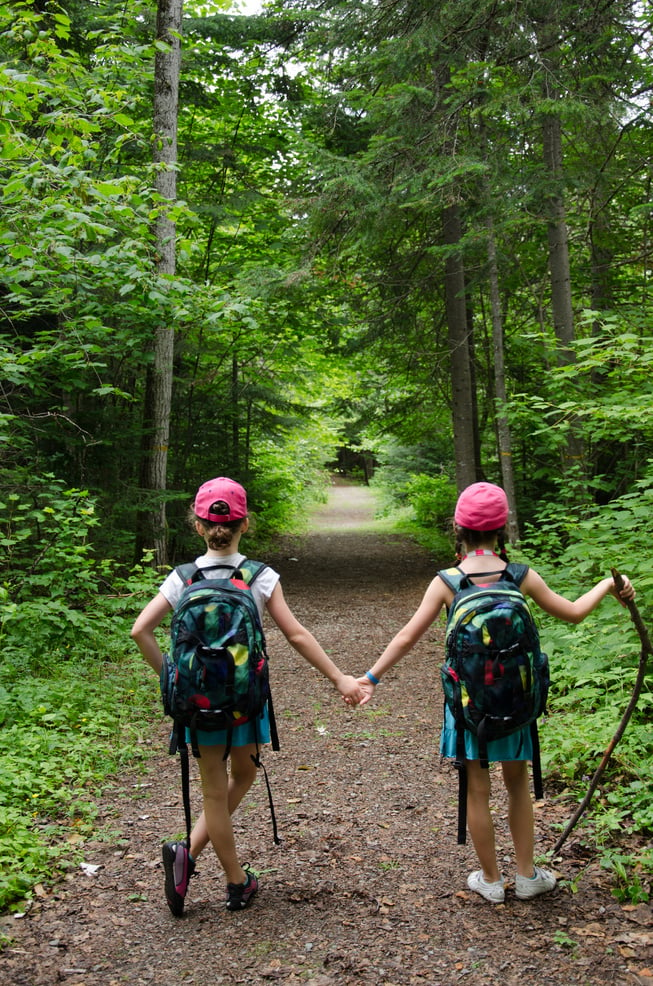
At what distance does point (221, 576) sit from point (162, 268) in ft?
22.9

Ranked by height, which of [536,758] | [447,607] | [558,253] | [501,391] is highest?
[558,253]

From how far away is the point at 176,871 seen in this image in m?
3.20

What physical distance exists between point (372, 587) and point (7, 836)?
9169 mm

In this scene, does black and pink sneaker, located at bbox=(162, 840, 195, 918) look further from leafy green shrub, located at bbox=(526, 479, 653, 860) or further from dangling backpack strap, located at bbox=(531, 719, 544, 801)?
leafy green shrub, located at bbox=(526, 479, 653, 860)

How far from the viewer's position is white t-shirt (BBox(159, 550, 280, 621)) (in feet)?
10.2

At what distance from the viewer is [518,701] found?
288 centimetres

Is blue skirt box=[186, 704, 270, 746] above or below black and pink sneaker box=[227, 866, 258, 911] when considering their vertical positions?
above

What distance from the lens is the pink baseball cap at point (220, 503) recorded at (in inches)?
120

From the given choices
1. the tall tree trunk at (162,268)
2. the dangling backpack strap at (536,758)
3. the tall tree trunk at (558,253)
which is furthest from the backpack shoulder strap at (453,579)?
the tall tree trunk at (558,253)

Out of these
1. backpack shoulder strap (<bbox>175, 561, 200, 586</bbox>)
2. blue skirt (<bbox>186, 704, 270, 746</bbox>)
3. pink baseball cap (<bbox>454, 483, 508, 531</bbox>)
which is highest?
pink baseball cap (<bbox>454, 483, 508, 531</bbox>)

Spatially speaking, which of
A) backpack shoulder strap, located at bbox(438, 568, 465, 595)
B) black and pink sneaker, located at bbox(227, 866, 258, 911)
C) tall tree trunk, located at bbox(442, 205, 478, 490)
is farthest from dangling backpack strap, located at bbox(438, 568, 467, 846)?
tall tree trunk, located at bbox(442, 205, 478, 490)

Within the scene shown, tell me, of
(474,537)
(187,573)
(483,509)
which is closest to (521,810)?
(474,537)

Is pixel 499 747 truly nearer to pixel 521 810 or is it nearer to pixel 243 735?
pixel 521 810

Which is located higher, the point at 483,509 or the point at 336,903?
the point at 483,509
